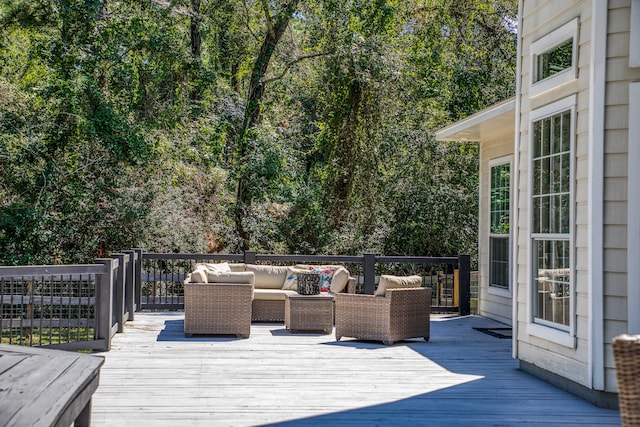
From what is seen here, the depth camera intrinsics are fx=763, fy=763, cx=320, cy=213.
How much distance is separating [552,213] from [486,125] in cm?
376

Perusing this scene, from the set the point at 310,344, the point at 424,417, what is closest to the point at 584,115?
the point at 424,417

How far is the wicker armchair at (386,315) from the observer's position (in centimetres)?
839

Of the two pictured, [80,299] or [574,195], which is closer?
[574,195]

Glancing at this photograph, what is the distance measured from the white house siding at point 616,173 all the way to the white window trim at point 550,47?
0.42m

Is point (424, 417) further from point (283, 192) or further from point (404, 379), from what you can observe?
point (283, 192)

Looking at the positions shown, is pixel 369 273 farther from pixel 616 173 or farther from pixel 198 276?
pixel 616 173

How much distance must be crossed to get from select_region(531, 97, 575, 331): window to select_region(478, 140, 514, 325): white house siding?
3836 millimetres

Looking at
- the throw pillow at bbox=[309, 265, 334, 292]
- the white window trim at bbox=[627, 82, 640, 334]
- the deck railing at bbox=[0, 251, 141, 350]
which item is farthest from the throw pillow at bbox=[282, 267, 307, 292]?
the white window trim at bbox=[627, 82, 640, 334]

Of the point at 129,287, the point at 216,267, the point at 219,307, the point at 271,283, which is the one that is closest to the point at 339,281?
the point at 271,283

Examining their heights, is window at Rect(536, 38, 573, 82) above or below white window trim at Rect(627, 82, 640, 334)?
above

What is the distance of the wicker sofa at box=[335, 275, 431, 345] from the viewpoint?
840 centimetres

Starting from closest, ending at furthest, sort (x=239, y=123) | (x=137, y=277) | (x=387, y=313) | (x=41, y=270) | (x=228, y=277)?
(x=41, y=270) < (x=387, y=313) < (x=228, y=277) < (x=137, y=277) < (x=239, y=123)

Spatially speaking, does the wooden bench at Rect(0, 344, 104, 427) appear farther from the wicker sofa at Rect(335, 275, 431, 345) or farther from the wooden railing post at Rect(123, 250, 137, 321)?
the wooden railing post at Rect(123, 250, 137, 321)

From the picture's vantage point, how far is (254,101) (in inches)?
631
